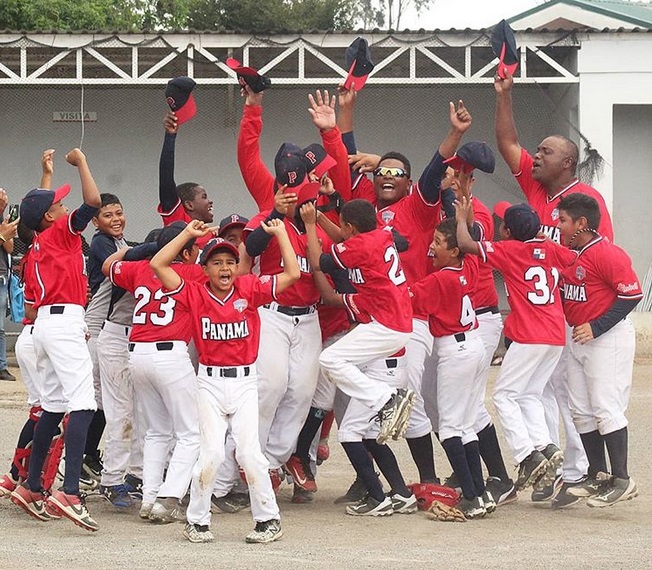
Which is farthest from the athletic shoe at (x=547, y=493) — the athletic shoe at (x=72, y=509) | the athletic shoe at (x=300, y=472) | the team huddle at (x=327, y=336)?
the athletic shoe at (x=72, y=509)

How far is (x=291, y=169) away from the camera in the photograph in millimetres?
7000

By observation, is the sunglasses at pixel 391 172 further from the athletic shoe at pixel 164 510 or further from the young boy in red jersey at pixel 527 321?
the athletic shoe at pixel 164 510

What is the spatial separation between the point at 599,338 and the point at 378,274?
1.48 meters

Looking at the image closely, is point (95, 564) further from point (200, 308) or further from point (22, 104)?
point (22, 104)

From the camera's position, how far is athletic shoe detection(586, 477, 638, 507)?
24.0ft

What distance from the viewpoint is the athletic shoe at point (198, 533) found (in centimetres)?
627

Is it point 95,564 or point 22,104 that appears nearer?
point 95,564

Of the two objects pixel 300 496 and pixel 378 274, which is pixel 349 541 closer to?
pixel 300 496

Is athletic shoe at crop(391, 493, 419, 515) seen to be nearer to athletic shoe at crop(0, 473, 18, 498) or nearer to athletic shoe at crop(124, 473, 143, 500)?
athletic shoe at crop(124, 473, 143, 500)

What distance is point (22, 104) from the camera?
1773cm

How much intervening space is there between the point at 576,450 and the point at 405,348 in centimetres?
142

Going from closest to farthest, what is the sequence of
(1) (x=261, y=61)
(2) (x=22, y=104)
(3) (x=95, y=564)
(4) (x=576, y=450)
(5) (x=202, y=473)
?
1. (3) (x=95, y=564)
2. (5) (x=202, y=473)
3. (4) (x=576, y=450)
4. (1) (x=261, y=61)
5. (2) (x=22, y=104)

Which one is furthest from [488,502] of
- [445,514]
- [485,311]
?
[485,311]

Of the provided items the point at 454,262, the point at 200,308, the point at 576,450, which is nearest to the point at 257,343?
the point at 200,308
